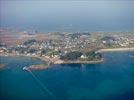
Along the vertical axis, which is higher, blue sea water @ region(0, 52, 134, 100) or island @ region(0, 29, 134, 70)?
island @ region(0, 29, 134, 70)

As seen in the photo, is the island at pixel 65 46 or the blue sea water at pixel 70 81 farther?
the island at pixel 65 46

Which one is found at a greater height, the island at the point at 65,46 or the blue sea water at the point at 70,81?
the island at the point at 65,46

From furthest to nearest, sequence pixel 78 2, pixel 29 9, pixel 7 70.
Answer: pixel 78 2 < pixel 29 9 < pixel 7 70

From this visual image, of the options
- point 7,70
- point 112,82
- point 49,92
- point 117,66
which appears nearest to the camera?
point 49,92

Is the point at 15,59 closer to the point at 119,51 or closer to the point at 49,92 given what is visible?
the point at 49,92

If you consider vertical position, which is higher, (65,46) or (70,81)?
(65,46)

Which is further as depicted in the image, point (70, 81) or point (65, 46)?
point (65, 46)

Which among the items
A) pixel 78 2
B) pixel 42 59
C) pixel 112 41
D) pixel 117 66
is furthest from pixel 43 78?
pixel 78 2

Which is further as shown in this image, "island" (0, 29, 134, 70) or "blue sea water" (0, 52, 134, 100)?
"island" (0, 29, 134, 70)
